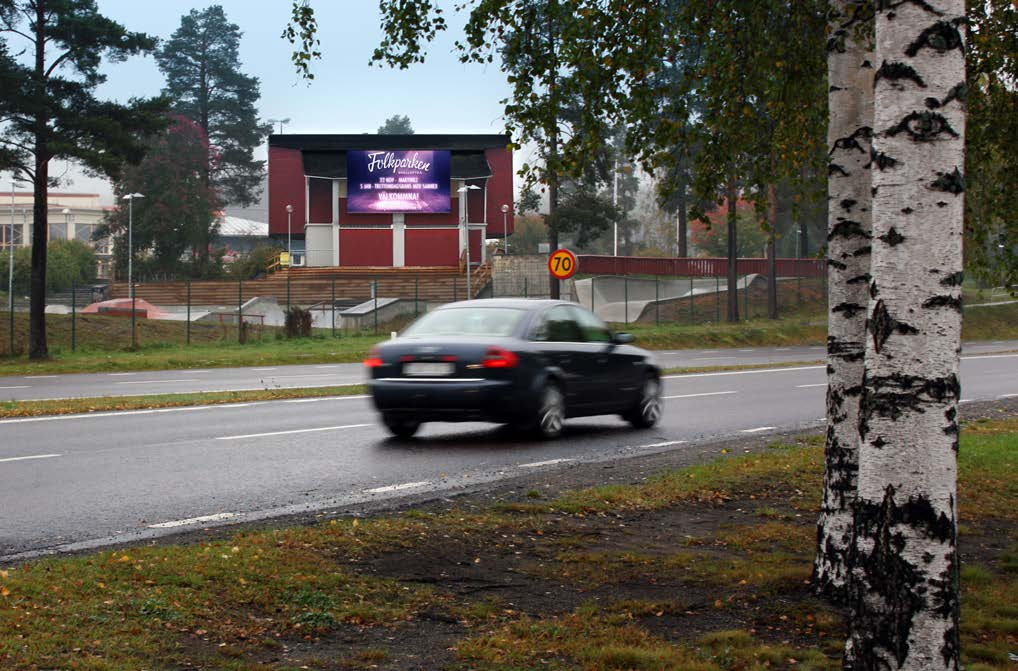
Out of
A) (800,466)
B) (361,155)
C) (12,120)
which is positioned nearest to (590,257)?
(361,155)

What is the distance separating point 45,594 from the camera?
5.84 meters

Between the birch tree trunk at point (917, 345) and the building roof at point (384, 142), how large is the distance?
7320 cm

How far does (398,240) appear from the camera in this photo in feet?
254

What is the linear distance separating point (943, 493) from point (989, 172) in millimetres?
6454

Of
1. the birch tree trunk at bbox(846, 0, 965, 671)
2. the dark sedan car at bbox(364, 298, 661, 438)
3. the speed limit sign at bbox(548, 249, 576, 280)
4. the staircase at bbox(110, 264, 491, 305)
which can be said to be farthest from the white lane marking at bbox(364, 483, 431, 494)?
the staircase at bbox(110, 264, 491, 305)

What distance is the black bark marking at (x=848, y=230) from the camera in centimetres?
642

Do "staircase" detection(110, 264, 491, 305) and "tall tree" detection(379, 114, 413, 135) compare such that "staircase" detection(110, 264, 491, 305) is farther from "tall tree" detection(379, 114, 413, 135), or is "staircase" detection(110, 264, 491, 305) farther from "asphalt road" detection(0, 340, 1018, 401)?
"tall tree" detection(379, 114, 413, 135)

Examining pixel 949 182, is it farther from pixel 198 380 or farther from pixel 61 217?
pixel 61 217

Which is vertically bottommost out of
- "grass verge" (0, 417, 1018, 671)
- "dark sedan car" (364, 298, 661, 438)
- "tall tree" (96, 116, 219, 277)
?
"grass verge" (0, 417, 1018, 671)

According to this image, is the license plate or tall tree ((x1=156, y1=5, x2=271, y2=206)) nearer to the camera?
the license plate

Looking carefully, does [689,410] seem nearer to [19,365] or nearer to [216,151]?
[19,365]

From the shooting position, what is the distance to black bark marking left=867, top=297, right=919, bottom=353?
13.9 ft

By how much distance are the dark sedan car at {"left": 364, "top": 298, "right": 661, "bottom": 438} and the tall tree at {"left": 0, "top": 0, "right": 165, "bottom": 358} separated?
2443cm

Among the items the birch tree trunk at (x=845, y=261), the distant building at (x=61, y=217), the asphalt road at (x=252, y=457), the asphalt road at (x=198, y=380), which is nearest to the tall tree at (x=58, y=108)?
the asphalt road at (x=198, y=380)
